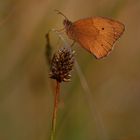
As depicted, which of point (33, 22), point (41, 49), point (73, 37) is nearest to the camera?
point (73, 37)

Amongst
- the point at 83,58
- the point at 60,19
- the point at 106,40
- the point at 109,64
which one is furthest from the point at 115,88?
the point at 106,40

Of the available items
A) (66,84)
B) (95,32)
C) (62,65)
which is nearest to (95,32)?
(95,32)

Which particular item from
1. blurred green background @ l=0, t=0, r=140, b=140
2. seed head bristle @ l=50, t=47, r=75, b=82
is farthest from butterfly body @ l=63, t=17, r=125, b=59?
seed head bristle @ l=50, t=47, r=75, b=82

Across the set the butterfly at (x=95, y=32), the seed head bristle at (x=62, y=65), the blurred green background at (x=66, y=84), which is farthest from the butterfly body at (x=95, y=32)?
the seed head bristle at (x=62, y=65)

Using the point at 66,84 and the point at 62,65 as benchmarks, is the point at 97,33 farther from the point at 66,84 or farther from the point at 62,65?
the point at 62,65

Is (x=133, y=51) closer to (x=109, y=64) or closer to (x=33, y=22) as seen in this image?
(x=109, y=64)

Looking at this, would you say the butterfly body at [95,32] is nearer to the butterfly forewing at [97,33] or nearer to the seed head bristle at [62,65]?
the butterfly forewing at [97,33]

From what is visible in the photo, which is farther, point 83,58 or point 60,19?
point 60,19

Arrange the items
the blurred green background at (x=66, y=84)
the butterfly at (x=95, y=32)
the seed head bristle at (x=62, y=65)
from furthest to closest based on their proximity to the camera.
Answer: the blurred green background at (x=66, y=84)
the butterfly at (x=95, y=32)
the seed head bristle at (x=62, y=65)
